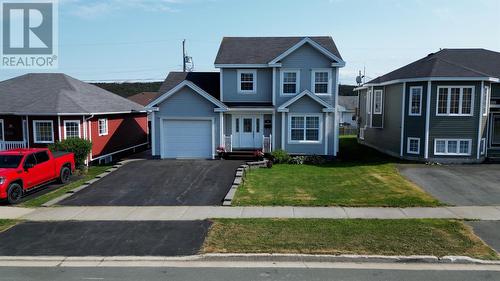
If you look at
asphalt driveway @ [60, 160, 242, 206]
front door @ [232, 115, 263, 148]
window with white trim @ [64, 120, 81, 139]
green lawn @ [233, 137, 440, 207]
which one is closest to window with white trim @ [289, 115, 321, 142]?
front door @ [232, 115, 263, 148]

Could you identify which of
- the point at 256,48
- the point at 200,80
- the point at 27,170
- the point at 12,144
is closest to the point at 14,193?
the point at 27,170

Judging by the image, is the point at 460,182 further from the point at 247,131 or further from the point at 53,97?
the point at 53,97

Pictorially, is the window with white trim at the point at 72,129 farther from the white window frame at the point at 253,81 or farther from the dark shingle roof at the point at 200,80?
the white window frame at the point at 253,81

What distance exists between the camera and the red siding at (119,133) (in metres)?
25.7

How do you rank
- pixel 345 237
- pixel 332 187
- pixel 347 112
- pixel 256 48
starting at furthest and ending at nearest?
pixel 347 112 < pixel 256 48 < pixel 332 187 < pixel 345 237

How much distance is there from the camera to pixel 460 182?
1847 cm

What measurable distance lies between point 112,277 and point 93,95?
73.3ft

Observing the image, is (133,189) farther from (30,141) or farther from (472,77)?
(472,77)

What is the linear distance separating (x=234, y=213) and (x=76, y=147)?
12634 mm

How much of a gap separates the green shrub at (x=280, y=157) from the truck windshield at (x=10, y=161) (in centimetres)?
1307

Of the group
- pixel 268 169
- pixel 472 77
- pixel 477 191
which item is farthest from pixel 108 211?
pixel 472 77

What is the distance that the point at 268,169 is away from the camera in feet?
72.7

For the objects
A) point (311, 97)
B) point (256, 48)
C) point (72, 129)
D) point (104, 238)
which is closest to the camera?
point (104, 238)

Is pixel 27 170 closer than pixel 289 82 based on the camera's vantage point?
Yes
